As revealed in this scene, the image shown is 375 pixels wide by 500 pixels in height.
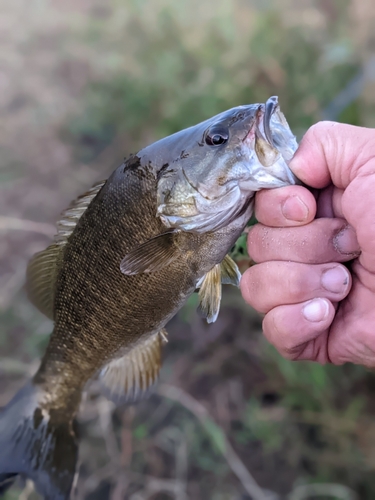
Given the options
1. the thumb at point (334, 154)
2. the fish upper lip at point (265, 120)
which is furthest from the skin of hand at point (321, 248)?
the fish upper lip at point (265, 120)

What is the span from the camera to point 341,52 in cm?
269

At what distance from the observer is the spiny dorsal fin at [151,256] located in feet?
3.51

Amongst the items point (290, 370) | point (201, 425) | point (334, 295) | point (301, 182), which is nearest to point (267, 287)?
point (334, 295)

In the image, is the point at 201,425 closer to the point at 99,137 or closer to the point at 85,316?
the point at 85,316

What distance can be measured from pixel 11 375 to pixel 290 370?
1.70 meters

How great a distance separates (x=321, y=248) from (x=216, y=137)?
41 cm

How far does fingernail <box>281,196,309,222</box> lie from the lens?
38.1 inches

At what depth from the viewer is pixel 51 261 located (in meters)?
1.33

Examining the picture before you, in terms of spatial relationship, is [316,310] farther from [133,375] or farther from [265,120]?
[133,375]

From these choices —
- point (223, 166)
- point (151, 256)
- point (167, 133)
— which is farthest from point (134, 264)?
point (167, 133)

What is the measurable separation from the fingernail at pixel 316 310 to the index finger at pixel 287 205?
0.22 m

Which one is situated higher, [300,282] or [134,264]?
[134,264]

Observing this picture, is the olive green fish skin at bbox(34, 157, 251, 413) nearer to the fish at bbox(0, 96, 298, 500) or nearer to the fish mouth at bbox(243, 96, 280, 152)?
the fish at bbox(0, 96, 298, 500)

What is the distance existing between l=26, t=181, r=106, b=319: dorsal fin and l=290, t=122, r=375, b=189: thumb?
0.62 meters
